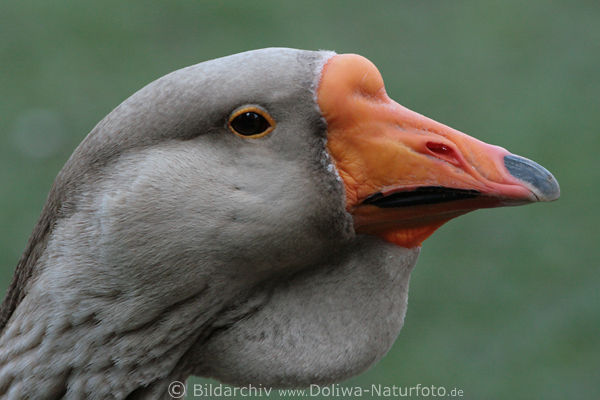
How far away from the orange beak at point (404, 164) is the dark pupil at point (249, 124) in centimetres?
18

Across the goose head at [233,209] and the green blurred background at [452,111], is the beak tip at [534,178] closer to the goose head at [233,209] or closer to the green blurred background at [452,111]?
the goose head at [233,209]

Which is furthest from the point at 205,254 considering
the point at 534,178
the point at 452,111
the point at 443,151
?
the point at 452,111

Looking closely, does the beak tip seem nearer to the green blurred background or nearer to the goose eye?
the goose eye

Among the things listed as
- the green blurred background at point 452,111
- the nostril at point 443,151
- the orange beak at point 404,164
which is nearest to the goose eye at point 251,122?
the orange beak at point 404,164

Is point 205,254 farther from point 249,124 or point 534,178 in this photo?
point 534,178

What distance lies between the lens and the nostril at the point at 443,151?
105 inches

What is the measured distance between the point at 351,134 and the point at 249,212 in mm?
392

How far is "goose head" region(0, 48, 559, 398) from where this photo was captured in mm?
2641

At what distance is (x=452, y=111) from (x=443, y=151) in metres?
5.67

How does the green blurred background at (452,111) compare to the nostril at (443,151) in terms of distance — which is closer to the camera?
the nostril at (443,151)

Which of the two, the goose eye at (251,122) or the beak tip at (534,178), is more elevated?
the goose eye at (251,122)

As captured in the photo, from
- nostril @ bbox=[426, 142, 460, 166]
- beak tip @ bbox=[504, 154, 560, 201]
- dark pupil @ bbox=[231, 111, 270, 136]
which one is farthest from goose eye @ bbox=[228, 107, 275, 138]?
beak tip @ bbox=[504, 154, 560, 201]

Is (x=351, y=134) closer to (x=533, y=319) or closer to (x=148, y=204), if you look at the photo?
(x=148, y=204)

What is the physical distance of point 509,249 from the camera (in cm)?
686
